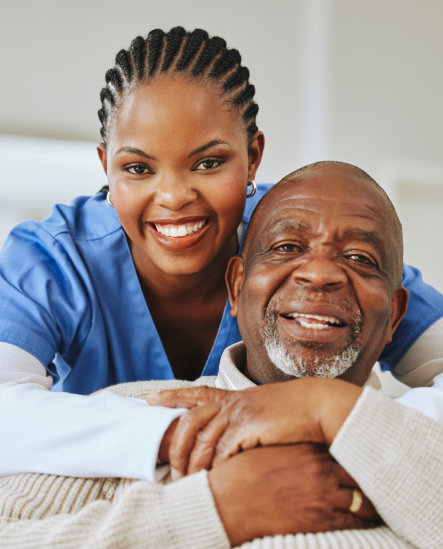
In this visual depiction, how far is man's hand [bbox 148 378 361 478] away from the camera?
816mm

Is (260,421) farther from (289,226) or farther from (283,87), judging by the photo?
(283,87)

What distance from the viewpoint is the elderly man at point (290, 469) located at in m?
0.75

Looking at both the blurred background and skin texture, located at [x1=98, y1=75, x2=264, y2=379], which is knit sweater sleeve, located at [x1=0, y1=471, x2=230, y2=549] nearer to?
skin texture, located at [x1=98, y1=75, x2=264, y2=379]

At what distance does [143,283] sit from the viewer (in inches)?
58.6

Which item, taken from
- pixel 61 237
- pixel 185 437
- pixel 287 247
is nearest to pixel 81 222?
pixel 61 237

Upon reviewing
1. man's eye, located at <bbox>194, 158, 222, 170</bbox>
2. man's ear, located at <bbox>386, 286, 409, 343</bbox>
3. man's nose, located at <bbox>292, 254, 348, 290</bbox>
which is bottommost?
man's ear, located at <bbox>386, 286, 409, 343</bbox>

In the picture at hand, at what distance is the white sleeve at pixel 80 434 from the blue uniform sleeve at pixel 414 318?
25.4 inches

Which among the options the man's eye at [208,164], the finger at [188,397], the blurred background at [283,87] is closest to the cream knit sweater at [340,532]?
the finger at [188,397]

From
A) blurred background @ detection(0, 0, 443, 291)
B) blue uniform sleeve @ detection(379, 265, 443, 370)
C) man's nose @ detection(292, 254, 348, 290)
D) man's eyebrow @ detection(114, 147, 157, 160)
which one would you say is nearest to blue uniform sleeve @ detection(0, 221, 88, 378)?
man's eyebrow @ detection(114, 147, 157, 160)

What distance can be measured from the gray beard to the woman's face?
0.30 m

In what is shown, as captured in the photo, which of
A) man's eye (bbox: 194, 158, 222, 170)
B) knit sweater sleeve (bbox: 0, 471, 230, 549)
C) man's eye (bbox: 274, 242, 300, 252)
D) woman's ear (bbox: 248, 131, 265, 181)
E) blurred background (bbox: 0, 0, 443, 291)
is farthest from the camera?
blurred background (bbox: 0, 0, 443, 291)

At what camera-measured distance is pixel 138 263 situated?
4.84 feet

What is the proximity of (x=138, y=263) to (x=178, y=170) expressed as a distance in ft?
1.08

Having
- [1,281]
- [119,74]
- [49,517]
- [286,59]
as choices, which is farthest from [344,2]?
[49,517]
